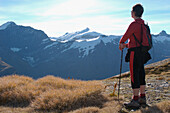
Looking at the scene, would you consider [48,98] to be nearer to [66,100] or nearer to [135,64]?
[66,100]

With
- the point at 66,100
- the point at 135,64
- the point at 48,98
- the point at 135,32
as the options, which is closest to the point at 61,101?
the point at 66,100

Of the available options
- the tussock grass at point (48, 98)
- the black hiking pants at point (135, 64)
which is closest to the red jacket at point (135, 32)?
the black hiking pants at point (135, 64)

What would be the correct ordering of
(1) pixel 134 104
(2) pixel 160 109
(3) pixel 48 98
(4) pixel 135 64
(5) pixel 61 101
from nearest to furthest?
(2) pixel 160 109 → (1) pixel 134 104 → (4) pixel 135 64 → (5) pixel 61 101 → (3) pixel 48 98

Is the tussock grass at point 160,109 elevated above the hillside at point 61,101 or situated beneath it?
elevated above

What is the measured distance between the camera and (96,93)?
6875 millimetres

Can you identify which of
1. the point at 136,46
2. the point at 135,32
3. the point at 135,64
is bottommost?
the point at 135,64

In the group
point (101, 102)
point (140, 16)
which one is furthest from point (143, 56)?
point (101, 102)

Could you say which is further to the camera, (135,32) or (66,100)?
(66,100)

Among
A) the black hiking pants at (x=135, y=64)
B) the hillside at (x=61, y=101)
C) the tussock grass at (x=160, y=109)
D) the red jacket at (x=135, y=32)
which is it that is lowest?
the hillside at (x=61, y=101)

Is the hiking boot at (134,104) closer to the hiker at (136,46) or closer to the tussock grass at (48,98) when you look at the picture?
the hiker at (136,46)

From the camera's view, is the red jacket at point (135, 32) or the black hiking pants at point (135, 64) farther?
the black hiking pants at point (135, 64)

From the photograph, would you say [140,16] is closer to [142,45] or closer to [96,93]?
[142,45]

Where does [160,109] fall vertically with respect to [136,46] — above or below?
below

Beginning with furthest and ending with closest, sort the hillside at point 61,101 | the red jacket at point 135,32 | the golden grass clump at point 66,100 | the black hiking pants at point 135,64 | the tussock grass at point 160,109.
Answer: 1. the golden grass clump at point 66,100
2. the black hiking pants at point 135,64
3. the red jacket at point 135,32
4. the hillside at point 61,101
5. the tussock grass at point 160,109
